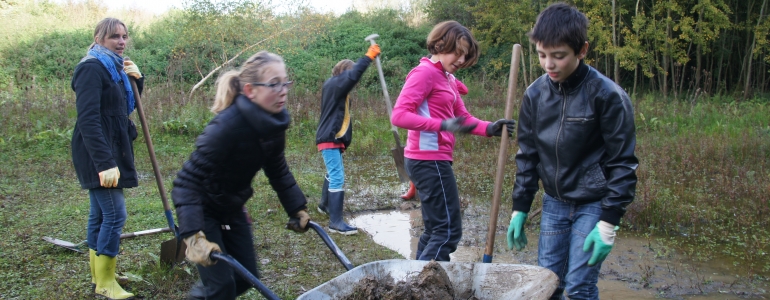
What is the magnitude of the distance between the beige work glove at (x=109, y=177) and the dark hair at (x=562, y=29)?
8.61 feet

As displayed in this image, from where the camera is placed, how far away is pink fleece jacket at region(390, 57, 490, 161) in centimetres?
363

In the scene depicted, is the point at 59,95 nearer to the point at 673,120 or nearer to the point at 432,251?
the point at 432,251

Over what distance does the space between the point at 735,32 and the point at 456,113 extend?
15.6 metres

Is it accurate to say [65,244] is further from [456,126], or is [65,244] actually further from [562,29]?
[562,29]

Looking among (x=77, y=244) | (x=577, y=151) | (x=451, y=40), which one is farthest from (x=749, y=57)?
(x=77, y=244)

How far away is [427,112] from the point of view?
3.77 meters

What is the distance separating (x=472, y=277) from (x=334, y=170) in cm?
308

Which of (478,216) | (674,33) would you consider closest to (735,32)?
(674,33)

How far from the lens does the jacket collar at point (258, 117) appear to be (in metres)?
2.74

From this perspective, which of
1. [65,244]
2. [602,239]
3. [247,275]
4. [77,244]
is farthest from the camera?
[77,244]

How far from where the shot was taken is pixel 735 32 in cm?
1638

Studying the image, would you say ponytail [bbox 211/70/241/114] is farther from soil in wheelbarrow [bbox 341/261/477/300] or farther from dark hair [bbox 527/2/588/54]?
dark hair [bbox 527/2/588/54]

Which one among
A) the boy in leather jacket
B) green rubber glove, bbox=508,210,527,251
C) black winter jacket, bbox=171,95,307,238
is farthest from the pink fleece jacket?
black winter jacket, bbox=171,95,307,238

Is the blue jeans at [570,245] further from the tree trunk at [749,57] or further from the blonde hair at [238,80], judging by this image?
the tree trunk at [749,57]
